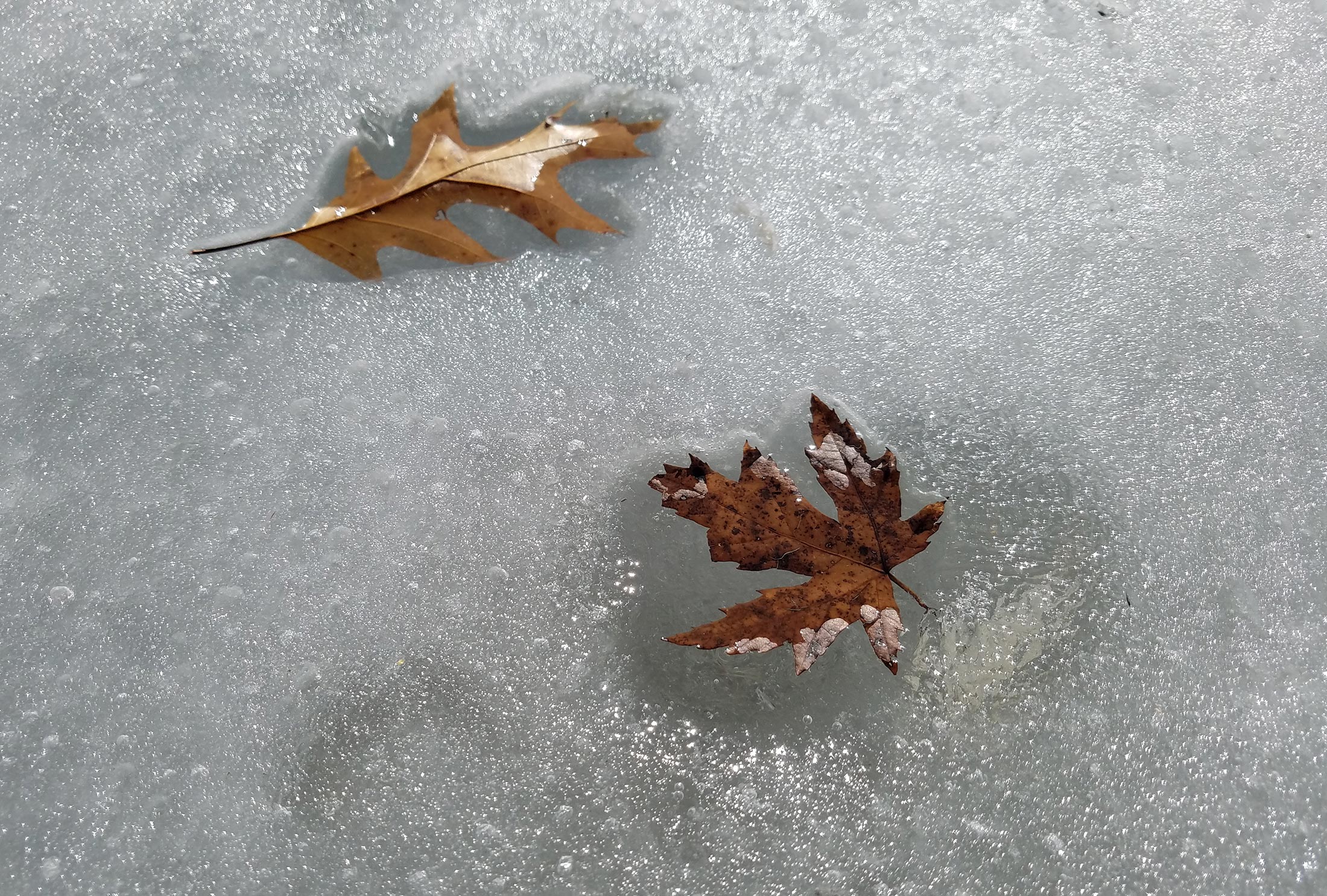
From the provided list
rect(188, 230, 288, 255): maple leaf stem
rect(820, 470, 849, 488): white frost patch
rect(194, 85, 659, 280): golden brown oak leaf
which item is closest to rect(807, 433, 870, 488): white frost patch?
rect(820, 470, 849, 488): white frost patch

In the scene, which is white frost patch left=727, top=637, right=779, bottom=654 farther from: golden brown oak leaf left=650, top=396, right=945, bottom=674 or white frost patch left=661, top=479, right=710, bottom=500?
white frost patch left=661, top=479, right=710, bottom=500

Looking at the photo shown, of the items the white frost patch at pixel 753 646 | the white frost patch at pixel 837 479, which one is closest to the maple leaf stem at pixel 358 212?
Result: the white frost patch at pixel 837 479

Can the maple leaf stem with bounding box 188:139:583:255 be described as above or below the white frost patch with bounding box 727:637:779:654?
above

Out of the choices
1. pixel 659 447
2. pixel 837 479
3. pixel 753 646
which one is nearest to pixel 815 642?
pixel 753 646

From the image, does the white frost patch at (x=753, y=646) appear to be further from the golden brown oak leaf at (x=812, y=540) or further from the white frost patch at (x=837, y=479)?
the white frost patch at (x=837, y=479)

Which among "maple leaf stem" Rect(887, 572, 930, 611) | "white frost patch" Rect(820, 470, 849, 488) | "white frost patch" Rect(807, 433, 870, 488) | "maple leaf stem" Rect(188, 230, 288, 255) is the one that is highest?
"maple leaf stem" Rect(188, 230, 288, 255)

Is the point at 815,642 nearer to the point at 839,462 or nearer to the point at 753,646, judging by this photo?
the point at 753,646

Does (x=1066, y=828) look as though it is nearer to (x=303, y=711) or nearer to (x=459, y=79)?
(x=303, y=711)
